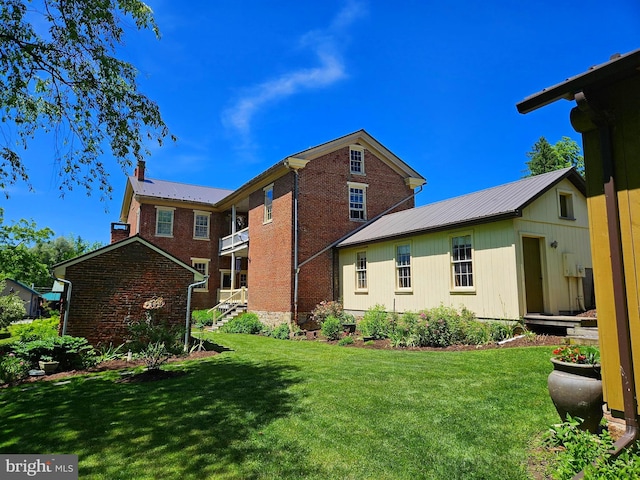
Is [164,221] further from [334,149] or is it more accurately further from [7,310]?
[334,149]

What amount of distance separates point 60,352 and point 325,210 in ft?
41.2

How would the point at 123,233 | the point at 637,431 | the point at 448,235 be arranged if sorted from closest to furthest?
the point at 637,431 → the point at 448,235 → the point at 123,233

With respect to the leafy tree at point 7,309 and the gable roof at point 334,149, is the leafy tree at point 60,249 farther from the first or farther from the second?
the gable roof at point 334,149

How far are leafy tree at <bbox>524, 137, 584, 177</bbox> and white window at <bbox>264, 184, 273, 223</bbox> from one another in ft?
92.8

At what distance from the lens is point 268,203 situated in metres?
21.3

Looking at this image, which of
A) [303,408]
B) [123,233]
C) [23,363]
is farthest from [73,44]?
[123,233]

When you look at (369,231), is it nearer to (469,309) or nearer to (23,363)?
(469,309)

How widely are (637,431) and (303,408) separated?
399 centimetres

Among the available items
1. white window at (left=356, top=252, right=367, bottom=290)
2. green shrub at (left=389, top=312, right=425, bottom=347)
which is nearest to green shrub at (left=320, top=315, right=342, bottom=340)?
green shrub at (left=389, top=312, right=425, bottom=347)

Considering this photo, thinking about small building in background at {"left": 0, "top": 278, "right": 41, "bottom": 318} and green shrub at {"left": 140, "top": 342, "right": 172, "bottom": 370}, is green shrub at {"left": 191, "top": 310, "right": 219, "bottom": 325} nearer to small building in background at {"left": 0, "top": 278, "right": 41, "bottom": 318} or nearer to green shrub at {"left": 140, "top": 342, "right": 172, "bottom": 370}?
green shrub at {"left": 140, "top": 342, "right": 172, "bottom": 370}

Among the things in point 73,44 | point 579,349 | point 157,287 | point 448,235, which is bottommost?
point 579,349

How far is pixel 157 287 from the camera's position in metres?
11.9

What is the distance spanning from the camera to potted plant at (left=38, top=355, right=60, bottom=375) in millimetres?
9422

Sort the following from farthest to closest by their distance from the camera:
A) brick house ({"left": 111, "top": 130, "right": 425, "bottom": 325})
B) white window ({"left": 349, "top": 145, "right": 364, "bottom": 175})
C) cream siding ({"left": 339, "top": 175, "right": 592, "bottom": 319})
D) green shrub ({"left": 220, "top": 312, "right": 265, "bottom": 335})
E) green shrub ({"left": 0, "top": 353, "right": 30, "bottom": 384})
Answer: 1. white window ({"left": 349, "top": 145, "right": 364, "bottom": 175})
2. green shrub ({"left": 220, "top": 312, "right": 265, "bottom": 335})
3. brick house ({"left": 111, "top": 130, "right": 425, "bottom": 325})
4. cream siding ({"left": 339, "top": 175, "right": 592, "bottom": 319})
5. green shrub ({"left": 0, "top": 353, "right": 30, "bottom": 384})
